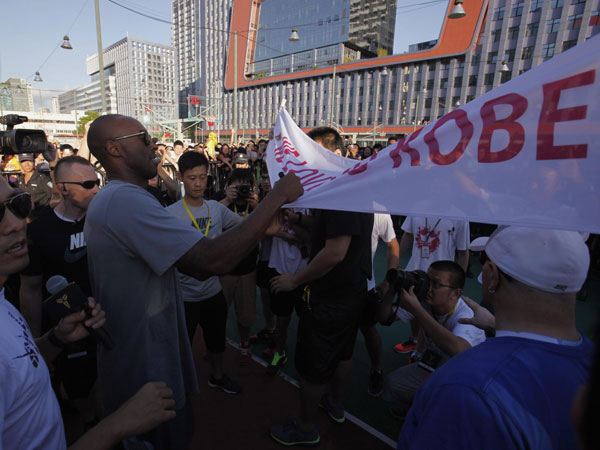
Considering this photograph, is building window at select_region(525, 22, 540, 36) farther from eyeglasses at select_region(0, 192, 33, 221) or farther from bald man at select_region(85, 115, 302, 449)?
eyeglasses at select_region(0, 192, 33, 221)

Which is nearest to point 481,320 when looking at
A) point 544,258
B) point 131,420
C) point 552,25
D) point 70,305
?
point 544,258

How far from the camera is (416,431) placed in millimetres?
1006

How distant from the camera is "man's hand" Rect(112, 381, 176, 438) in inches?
43.0

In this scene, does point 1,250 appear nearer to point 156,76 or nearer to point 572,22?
point 572,22

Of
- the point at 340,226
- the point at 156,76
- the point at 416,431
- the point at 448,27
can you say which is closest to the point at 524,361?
the point at 416,431

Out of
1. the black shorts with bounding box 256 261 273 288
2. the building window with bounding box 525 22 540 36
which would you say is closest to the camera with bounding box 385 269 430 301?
the black shorts with bounding box 256 261 273 288

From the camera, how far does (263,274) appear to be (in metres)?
3.79

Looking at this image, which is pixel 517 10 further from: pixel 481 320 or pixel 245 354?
pixel 245 354

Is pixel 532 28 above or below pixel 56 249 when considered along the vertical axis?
above

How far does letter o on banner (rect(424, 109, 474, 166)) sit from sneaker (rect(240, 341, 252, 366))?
3009mm

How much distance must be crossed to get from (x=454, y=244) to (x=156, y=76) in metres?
121

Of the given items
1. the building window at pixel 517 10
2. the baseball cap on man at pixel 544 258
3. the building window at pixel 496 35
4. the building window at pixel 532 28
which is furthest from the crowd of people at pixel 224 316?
the building window at pixel 517 10

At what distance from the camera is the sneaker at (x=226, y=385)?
3.10 m

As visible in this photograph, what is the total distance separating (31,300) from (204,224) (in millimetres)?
1351
